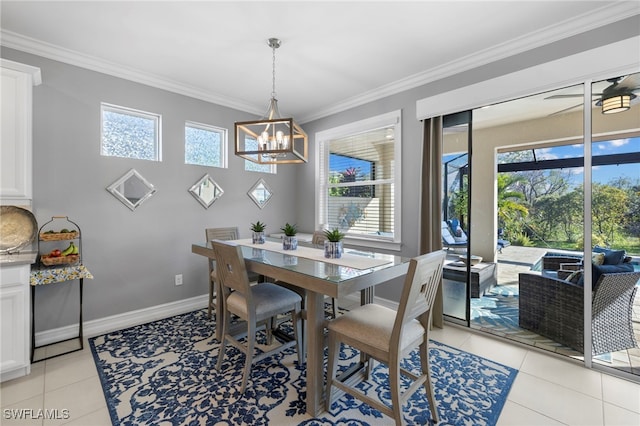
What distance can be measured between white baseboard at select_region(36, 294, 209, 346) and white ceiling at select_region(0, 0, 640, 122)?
259 cm

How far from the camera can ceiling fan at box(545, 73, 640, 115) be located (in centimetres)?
216

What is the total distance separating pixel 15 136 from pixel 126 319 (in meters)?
1.98

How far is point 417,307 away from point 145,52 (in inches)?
129

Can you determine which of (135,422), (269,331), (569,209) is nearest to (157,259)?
(269,331)

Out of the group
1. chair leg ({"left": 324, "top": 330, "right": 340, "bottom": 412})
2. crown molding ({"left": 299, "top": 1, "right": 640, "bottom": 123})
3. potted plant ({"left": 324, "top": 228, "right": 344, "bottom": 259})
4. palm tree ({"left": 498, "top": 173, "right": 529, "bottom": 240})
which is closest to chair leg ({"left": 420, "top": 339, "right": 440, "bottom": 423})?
chair leg ({"left": 324, "top": 330, "right": 340, "bottom": 412})

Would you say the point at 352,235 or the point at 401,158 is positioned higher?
the point at 401,158

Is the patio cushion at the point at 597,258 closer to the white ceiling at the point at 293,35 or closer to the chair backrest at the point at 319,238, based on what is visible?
the white ceiling at the point at 293,35

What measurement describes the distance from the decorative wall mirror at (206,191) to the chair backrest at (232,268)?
65.6 inches

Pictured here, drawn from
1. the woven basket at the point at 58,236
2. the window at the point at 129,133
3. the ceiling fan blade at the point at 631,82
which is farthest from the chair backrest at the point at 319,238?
the ceiling fan blade at the point at 631,82

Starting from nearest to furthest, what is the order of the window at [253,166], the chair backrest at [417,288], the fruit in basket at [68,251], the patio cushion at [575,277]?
the chair backrest at [417,288] < the patio cushion at [575,277] < the fruit in basket at [68,251] < the window at [253,166]

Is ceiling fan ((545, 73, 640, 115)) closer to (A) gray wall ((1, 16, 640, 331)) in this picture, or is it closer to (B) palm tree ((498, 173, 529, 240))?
(A) gray wall ((1, 16, 640, 331))

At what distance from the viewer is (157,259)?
3.31m

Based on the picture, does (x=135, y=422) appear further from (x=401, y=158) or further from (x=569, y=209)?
(x=569, y=209)

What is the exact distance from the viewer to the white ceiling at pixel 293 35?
213cm
